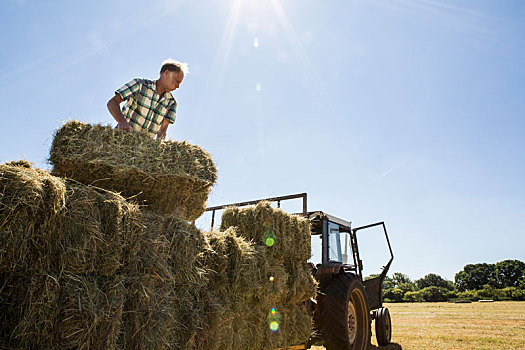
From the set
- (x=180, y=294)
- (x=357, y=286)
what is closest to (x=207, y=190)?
(x=180, y=294)

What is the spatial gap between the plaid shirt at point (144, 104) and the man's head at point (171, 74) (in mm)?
126

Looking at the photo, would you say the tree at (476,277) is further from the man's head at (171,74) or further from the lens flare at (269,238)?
the man's head at (171,74)

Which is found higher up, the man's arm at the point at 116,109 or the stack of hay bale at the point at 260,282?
the man's arm at the point at 116,109

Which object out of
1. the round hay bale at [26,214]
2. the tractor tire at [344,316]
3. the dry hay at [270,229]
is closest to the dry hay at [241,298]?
the dry hay at [270,229]

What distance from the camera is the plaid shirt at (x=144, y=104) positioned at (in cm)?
400

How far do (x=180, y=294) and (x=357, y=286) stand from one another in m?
4.38

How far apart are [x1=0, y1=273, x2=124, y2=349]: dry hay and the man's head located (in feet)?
8.57

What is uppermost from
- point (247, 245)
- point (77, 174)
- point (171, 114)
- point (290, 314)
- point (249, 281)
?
point (171, 114)

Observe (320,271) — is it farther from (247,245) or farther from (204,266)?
(204,266)

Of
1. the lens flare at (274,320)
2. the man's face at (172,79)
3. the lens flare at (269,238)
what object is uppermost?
the man's face at (172,79)

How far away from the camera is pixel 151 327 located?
8.14 feet

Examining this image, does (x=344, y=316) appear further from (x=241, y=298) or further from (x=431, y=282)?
(x=431, y=282)

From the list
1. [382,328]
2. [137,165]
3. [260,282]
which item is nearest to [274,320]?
[260,282]

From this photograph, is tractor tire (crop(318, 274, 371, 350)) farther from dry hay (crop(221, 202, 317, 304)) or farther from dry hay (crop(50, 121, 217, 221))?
dry hay (crop(50, 121, 217, 221))
